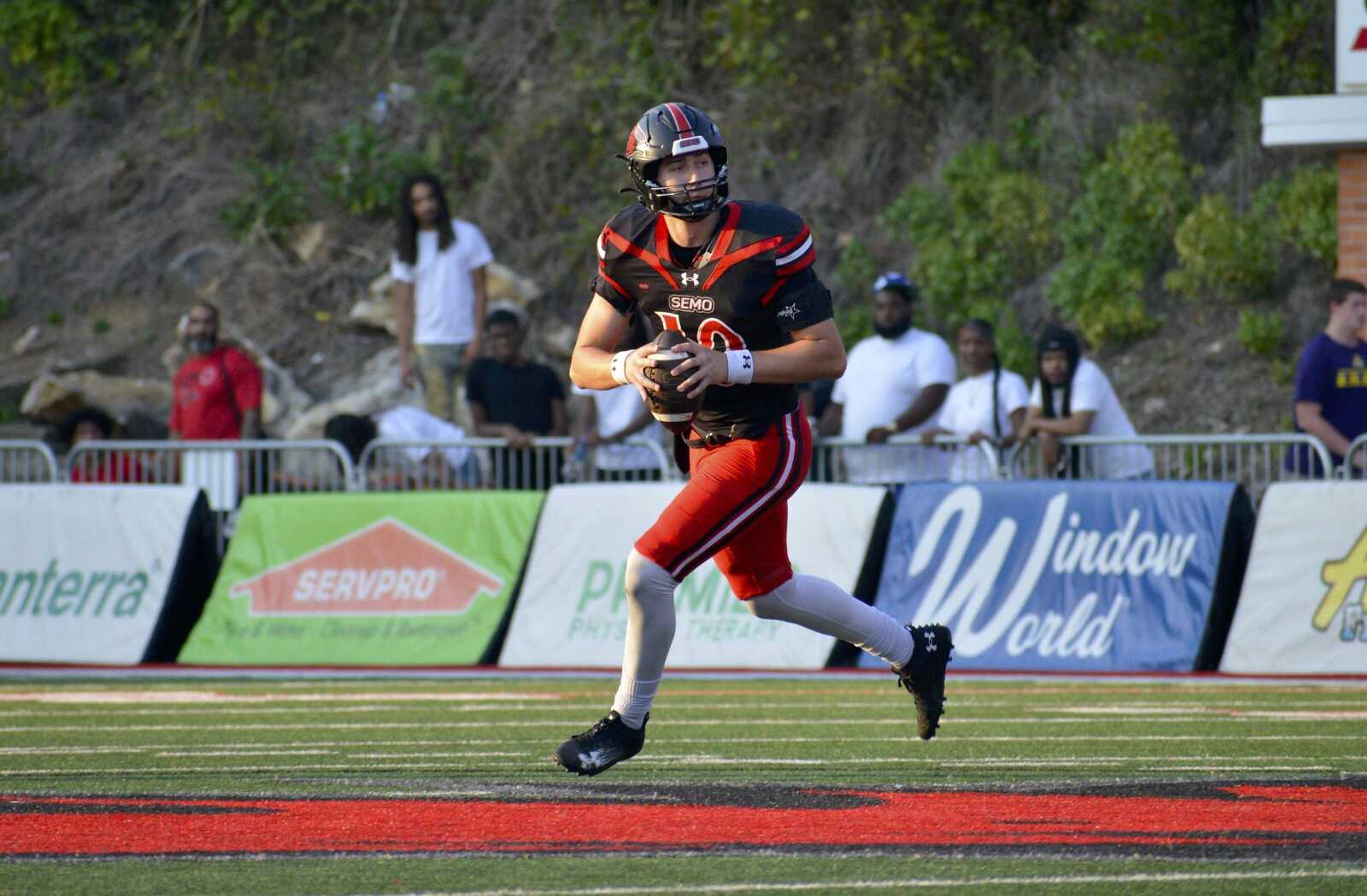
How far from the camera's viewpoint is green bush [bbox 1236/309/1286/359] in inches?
710

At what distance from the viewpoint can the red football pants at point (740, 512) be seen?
20.7 ft

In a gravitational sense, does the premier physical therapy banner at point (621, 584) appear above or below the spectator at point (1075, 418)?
below

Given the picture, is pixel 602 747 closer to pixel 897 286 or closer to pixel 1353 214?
pixel 897 286

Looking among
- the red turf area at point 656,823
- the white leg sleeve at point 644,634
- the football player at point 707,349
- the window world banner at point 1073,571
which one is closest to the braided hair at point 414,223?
the window world banner at point 1073,571

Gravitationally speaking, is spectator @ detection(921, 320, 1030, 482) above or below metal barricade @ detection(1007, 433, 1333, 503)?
above

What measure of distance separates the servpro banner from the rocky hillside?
6.87 metres

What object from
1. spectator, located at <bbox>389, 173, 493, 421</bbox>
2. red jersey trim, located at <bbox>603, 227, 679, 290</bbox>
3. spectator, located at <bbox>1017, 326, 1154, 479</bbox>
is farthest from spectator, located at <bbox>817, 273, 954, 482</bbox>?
red jersey trim, located at <bbox>603, 227, 679, 290</bbox>

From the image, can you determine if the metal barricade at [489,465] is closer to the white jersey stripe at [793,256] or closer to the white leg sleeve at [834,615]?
the white leg sleeve at [834,615]

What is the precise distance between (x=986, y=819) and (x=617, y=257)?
220 centimetres

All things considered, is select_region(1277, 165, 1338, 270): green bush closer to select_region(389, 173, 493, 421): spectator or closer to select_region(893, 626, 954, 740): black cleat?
select_region(389, 173, 493, 421): spectator

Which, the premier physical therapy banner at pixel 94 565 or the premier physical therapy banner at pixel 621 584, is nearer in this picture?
the premier physical therapy banner at pixel 621 584

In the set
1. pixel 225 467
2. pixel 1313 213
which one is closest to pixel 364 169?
pixel 225 467

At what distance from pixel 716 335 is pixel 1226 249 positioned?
42.3 feet

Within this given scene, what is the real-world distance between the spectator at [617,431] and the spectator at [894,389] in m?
1.26
